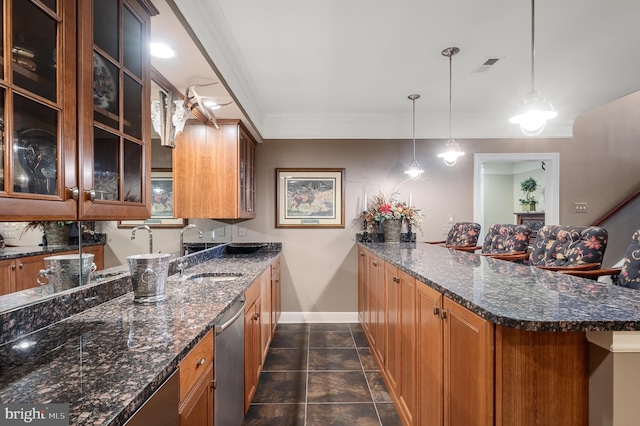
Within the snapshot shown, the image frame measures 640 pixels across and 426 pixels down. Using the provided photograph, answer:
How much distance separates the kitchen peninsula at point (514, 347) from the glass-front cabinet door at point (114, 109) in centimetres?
134

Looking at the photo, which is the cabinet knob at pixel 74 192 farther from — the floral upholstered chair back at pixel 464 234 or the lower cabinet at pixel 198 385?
the floral upholstered chair back at pixel 464 234

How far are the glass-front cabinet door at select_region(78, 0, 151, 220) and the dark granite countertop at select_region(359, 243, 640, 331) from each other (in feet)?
4.41

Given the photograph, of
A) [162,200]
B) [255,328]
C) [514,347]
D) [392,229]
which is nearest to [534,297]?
[514,347]

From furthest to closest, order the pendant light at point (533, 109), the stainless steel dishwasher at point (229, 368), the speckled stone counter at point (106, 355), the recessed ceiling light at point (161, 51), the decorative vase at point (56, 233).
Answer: the pendant light at point (533, 109), the recessed ceiling light at point (161, 51), the stainless steel dishwasher at point (229, 368), the decorative vase at point (56, 233), the speckled stone counter at point (106, 355)

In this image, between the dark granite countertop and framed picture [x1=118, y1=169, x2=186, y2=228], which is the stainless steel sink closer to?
framed picture [x1=118, y1=169, x2=186, y2=228]

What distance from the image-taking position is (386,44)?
2334 millimetres

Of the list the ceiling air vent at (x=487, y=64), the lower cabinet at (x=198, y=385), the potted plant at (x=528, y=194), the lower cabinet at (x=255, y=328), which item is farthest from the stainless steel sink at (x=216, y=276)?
the potted plant at (x=528, y=194)

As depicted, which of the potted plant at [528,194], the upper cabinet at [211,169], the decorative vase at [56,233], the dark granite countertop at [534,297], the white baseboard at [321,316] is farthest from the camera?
the potted plant at [528,194]

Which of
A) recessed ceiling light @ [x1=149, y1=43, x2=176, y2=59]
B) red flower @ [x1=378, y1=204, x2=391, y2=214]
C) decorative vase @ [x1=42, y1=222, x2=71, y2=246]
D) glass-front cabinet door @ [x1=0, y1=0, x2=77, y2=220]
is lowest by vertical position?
decorative vase @ [x1=42, y1=222, x2=71, y2=246]

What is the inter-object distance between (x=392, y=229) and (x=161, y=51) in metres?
2.90

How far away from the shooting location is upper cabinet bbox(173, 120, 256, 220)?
2.91m

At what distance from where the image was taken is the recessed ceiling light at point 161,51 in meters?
1.71

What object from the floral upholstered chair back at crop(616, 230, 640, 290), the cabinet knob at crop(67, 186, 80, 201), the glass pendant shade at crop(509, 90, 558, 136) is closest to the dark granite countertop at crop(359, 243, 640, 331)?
Answer: the floral upholstered chair back at crop(616, 230, 640, 290)

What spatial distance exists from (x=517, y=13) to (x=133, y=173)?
2.42 meters
